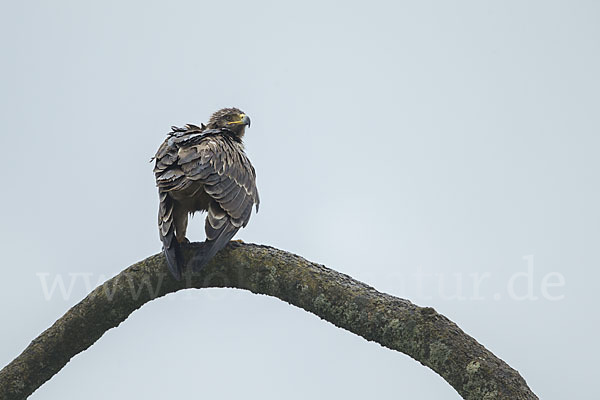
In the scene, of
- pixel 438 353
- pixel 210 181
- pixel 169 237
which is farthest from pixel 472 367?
pixel 210 181

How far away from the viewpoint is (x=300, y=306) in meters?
4.14

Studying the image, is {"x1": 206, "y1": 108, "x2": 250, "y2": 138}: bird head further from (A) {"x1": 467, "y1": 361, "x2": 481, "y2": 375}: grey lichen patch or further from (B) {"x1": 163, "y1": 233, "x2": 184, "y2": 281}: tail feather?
(A) {"x1": 467, "y1": 361, "x2": 481, "y2": 375}: grey lichen patch

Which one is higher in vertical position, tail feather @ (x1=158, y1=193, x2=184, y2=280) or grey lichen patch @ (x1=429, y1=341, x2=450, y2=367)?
tail feather @ (x1=158, y1=193, x2=184, y2=280)

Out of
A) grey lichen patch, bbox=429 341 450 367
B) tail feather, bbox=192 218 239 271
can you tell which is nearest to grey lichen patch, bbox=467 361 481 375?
grey lichen patch, bbox=429 341 450 367

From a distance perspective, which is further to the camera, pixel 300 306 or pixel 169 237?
pixel 169 237

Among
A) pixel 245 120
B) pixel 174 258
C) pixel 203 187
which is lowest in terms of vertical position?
pixel 174 258

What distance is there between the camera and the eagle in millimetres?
5078

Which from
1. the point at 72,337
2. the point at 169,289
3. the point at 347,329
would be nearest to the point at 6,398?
the point at 72,337

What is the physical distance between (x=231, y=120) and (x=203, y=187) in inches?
72.0

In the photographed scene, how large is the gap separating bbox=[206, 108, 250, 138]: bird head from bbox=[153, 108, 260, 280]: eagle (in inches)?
38.3

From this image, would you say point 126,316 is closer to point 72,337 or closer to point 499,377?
point 72,337

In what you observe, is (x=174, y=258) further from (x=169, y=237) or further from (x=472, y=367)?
(x=472, y=367)

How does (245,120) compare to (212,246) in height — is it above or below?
above

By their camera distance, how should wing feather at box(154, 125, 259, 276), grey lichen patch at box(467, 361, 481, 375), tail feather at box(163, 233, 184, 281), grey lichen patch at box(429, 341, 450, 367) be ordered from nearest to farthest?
grey lichen patch at box(467, 361, 481, 375)
grey lichen patch at box(429, 341, 450, 367)
tail feather at box(163, 233, 184, 281)
wing feather at box(154, 125, 259, 276)
